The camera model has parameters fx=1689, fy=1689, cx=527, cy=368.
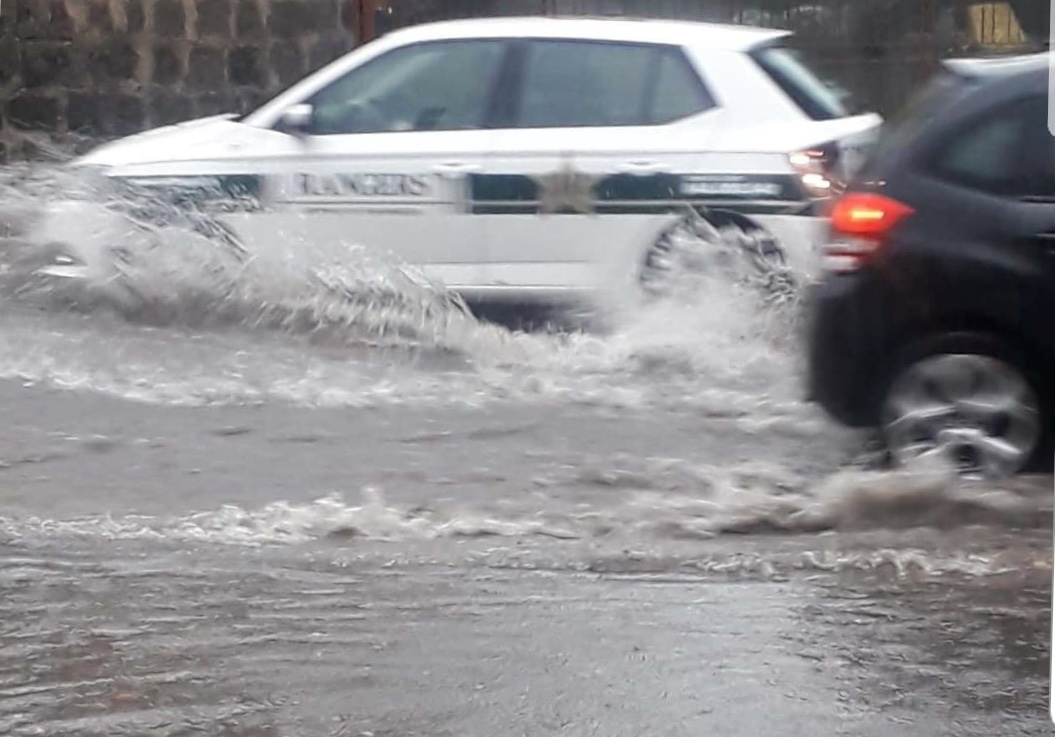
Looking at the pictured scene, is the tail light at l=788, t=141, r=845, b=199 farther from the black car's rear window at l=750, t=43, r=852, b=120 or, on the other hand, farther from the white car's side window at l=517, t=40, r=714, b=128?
the white car's side window at l=517, t=40, r=714, b=128

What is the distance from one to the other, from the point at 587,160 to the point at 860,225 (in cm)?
93

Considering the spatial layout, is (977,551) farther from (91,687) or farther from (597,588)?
(91,687)

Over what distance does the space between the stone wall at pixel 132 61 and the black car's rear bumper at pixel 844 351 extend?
6.24 ft

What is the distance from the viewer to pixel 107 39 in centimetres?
586

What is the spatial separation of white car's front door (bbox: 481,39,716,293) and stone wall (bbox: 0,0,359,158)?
0.77m

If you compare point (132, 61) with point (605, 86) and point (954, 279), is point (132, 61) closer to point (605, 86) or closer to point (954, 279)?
point (605, 86)

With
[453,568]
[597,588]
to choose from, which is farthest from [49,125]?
[597,588]

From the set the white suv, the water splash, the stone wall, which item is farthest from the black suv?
the stone wall

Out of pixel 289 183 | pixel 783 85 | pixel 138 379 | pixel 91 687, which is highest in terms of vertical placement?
pixel 783 85

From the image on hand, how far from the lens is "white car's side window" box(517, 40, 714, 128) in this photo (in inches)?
219

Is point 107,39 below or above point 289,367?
above

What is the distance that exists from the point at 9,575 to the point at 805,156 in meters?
2.95

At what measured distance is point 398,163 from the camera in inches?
219

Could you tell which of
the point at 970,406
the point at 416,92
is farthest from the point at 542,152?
the point at 970,406
